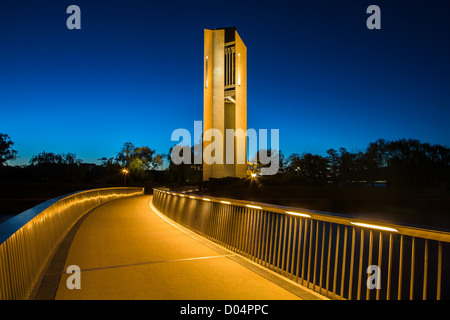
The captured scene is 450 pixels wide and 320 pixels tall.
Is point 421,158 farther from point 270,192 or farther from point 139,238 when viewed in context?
point 139,238

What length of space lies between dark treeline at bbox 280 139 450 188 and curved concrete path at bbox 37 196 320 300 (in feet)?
208

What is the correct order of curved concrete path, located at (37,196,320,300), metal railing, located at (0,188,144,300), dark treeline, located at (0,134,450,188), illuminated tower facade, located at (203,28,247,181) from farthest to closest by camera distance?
dark treeline, located at (0,134,450,188)
illuminated tower facade, located at (203,28,247,181)
curved concrete path, located at (37,196,320,300)
metal railing, located at (0,188,144,300)

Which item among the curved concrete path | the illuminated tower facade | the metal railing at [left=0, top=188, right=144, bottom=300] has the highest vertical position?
the illuminated tower facade

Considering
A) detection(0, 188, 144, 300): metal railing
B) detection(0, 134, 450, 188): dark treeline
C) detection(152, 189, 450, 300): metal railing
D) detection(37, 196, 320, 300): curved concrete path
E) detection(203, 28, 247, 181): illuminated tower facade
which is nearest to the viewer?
detection(0, 188, 144, 300): metal railing

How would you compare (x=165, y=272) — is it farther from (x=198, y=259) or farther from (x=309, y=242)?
(x=309, y=242)

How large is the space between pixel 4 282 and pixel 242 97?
54600 millimetres

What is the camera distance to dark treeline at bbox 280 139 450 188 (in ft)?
240

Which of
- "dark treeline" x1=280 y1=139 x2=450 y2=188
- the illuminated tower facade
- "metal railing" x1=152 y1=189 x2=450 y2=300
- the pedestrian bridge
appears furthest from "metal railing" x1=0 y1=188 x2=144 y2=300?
"dark treeline" x1=280 y1=139 x2=450 y2=188

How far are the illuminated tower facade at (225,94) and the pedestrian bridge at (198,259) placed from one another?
4315 centimetres

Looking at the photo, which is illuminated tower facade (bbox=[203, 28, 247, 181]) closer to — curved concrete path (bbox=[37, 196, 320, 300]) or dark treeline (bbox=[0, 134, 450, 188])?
dark treeline (bbox=[0, 134, 450, 188])

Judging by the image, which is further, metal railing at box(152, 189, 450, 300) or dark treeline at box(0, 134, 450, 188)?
dark treeline at box(0, 134, 450, 188)

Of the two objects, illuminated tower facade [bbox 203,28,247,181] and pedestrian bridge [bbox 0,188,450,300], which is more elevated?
illuminated tower facade [bbox 203,28,247,181]

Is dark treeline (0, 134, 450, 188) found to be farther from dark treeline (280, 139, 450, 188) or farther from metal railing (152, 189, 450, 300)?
metal railing (152, 189, 450, 300)

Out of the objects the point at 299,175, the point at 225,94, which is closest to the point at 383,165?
the point at 299,175
